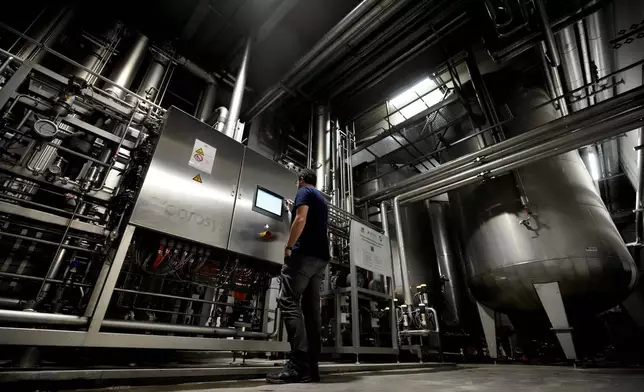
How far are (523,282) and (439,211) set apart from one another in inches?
103

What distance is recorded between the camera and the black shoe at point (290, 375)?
63.1 inches

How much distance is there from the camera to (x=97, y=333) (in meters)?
1.55

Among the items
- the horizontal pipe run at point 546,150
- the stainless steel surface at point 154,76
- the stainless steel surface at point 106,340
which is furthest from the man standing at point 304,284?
the horizontal pipe run at point 546,150

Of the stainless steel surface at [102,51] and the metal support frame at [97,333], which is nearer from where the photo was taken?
the metal support frame at [97,333]

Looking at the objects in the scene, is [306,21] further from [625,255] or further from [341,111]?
[625,255]

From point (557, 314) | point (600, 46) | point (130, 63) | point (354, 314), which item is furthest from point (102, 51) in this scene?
point (600, 46)

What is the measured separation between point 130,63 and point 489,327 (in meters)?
6.33

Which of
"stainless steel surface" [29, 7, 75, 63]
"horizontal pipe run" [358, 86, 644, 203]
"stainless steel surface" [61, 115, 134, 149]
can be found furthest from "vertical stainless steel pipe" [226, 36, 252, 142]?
"horizontal pipe run" [358, 86, 644, 203]

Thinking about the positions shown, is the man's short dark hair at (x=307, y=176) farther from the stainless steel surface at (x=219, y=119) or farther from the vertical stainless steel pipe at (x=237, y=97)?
the stainless steel surface at (x=219, y=119)

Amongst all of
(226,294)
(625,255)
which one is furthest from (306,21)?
(625,255)

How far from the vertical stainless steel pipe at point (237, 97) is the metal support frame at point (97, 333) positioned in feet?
6.37

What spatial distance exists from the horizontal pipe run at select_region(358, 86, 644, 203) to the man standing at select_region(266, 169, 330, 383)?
10.1ft

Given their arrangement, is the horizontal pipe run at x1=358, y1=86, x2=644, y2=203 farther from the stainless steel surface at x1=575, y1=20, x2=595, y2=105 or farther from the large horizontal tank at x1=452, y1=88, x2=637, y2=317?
the stainless steel surface at x1=575, y1=20, x2=595, y2=105

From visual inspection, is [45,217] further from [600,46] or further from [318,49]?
[600,46]
